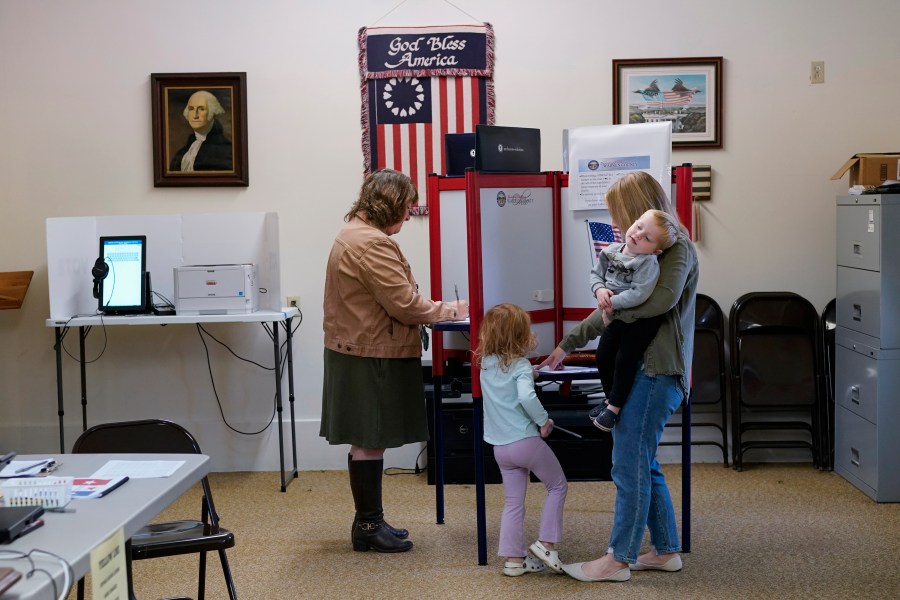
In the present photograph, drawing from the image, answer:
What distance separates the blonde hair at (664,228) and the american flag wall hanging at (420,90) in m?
2.06

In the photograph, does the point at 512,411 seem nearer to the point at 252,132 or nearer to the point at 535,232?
the point at 535,232

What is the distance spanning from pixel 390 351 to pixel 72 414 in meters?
2.45

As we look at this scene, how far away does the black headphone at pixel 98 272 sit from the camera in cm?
482

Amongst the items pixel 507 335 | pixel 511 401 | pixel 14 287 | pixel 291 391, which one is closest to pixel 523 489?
pixel 511 401

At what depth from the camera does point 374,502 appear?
3879 mm

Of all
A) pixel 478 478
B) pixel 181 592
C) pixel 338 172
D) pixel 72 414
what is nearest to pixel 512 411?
pixel 478 478

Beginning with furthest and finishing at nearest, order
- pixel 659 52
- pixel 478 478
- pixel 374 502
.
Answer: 1. pixel 659 52
2. pixel 374 502
3. pixel 478 478

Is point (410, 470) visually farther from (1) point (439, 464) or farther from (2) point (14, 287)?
(2) point (14, 287)

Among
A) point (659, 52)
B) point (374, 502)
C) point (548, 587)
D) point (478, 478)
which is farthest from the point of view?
point (659, 52)

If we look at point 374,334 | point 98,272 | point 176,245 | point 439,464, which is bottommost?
point 439,464

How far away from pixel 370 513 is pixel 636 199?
163 centimetres

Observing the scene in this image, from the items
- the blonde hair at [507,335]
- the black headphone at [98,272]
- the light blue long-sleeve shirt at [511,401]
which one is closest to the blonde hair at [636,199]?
the blonde hair at [507,335]

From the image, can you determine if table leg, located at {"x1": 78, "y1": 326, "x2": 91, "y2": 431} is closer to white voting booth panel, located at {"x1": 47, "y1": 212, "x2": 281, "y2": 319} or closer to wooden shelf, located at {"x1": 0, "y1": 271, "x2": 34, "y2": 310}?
white voting booth panel, located at {"x1": 47, "y1": 212, "x2": 281, "y2": 319}

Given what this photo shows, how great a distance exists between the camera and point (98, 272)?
15.8 feet
